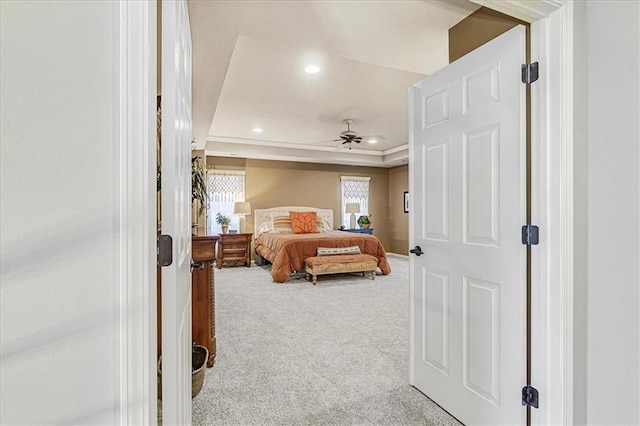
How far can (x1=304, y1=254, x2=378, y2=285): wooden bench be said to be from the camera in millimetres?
5195

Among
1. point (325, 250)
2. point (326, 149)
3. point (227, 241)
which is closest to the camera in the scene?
point (325, 250)

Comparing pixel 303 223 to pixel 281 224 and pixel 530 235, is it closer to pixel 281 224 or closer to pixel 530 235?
pixel 281 224

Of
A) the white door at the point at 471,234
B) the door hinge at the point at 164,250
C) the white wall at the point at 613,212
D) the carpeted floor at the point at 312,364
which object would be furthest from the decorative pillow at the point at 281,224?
the door hinge at the point at 164,250

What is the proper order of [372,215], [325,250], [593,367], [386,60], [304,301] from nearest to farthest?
[593,367]
[386,60]
[304,301]
[325,250]
[372,215]

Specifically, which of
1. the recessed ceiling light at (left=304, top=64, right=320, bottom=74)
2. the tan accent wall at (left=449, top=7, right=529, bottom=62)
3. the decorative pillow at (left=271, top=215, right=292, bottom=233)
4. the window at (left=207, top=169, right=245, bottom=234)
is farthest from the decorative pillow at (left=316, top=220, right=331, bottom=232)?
the tan accent wall at (left=449, top=7, right=529, bottom=62)

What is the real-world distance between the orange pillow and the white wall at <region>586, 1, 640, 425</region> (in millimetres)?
5888

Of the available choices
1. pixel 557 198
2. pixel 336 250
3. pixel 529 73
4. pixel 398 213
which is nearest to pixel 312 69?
pixel 529 73

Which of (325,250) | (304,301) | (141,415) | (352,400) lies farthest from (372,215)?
(141,415)

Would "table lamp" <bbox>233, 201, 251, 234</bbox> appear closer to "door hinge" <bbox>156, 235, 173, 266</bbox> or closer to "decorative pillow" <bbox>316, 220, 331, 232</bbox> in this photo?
"decorative pillow" <bbox>316, 220, 331, 232</bbox>

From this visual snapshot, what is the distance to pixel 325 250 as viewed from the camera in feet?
18.0

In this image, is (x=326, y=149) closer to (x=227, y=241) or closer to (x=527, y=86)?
(x=227, y=241)

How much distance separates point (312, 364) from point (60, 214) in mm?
2209

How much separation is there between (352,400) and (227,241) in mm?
5217

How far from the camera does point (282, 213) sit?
7633mm
